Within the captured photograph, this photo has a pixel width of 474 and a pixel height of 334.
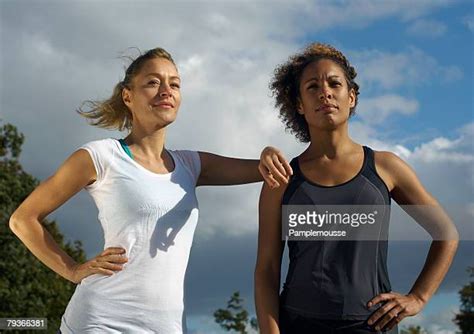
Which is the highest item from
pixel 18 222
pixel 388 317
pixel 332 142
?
pixel 332 142

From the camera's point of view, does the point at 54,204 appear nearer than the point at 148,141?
Yes

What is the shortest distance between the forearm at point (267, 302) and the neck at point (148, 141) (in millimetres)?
851

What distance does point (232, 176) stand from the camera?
14.4 ft

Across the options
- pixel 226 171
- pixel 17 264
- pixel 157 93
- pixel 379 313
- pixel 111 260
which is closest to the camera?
pixel 379 313

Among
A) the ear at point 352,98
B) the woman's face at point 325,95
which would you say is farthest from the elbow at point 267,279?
the ear at point 352,98

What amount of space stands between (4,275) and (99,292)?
1840cm

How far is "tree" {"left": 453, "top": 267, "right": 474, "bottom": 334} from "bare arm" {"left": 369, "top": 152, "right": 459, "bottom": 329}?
15696 millimetres

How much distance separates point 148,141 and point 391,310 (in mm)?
1520

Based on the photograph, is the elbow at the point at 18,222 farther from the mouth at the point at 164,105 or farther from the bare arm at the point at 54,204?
the mouth at the point at 164,105

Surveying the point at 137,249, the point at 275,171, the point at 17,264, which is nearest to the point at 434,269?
the point at 275,171

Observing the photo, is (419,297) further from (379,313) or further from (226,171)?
(226,171)

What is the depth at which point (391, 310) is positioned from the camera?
3.65 metres

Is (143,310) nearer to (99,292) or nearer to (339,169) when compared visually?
(99,292)

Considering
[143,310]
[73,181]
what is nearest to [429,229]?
[143,310]
